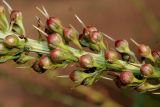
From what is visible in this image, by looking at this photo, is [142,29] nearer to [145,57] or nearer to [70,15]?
[70,15]

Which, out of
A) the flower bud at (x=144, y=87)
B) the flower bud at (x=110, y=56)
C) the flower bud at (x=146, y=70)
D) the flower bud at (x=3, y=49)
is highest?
the flower bud at (x=3, y=49)

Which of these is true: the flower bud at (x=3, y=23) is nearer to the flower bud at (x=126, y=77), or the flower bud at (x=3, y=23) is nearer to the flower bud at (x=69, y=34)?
the flower bud at (x=69, y=34)

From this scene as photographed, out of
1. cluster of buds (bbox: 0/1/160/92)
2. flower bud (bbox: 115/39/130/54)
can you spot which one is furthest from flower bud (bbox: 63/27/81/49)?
flower bud (bbox: 115/39/130/54)

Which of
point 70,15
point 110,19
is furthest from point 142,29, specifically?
point 70,15

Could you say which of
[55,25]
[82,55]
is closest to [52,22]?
[55,25]

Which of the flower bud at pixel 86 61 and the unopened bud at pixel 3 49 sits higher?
the unopened bud at pixel 3 49

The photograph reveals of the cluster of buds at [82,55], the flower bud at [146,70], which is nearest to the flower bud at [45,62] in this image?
the cluster of buds at [82,55]
